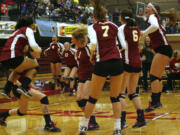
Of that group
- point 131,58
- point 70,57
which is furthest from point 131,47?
point 70,57

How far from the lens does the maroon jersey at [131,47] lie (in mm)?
4641

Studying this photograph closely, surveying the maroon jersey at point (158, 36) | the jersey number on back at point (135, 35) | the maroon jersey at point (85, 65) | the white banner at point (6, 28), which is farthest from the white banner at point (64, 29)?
the jersey number on back at point (135, 35)

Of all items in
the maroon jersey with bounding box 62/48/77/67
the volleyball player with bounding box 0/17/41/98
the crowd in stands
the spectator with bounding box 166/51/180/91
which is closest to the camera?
the volleyball player with bounding box 0/17/41/98

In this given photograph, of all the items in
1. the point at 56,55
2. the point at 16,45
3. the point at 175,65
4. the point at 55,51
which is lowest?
the point at 175,65

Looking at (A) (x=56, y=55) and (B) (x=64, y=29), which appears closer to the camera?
(A) (x=56, y=55)

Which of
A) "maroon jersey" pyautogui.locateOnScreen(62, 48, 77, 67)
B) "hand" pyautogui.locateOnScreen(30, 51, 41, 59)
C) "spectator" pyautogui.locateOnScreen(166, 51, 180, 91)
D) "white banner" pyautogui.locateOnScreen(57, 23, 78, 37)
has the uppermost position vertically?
"hand" pyautogui.locateOnScreen(30, 51, 41, 59)

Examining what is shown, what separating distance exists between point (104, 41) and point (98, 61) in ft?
0.92

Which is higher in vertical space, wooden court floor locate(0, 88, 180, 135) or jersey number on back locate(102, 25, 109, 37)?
jersey number on back locate(102, 25, 109, 37)

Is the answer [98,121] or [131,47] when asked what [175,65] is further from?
[131,47]

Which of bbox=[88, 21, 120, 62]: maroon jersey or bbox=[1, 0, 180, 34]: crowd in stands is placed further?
bbox=[1, 0, 180, 34]: crowd in stands

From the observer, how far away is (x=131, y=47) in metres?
4.71

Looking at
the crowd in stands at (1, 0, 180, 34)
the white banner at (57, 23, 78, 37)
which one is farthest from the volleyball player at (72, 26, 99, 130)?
the white banner at (57, 23, 78, 37)

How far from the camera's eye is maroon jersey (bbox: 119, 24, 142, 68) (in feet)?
15.2

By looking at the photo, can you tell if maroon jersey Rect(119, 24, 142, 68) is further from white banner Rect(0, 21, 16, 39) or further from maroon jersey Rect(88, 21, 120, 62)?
white banner Rect(0, 21, 16, 39)
